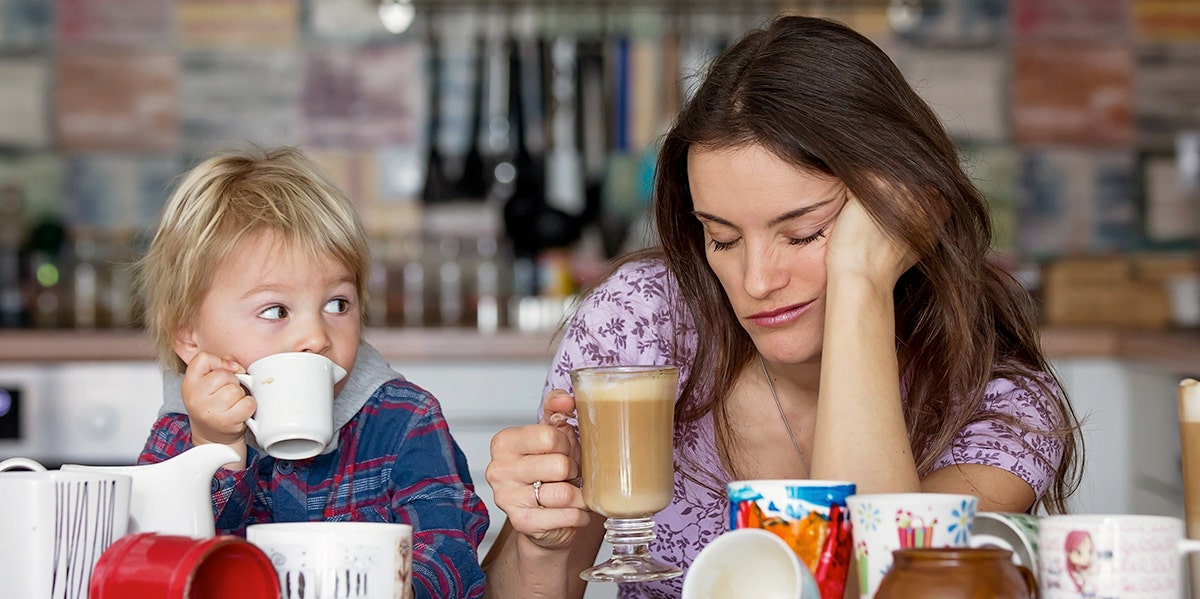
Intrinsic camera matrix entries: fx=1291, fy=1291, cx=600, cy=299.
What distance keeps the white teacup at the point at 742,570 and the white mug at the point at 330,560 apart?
20cm

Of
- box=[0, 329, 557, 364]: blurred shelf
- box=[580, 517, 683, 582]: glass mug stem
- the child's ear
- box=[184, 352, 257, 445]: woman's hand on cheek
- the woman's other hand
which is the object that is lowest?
box=[580, 517, 683, 582]: glass mug stem

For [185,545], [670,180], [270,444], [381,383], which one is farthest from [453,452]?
[185,545]

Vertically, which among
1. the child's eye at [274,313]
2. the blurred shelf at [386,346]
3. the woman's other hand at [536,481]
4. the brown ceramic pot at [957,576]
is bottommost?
the brown ceramic pot at [957,576]

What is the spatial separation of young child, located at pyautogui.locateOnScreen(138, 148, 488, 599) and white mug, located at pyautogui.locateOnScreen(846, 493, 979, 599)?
1.59ft

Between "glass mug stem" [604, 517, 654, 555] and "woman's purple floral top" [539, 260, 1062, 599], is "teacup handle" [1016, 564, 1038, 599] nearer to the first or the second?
"glass mug stem" [604, 517, 654, 555]

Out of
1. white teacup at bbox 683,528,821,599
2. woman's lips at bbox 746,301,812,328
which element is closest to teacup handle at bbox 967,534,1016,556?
white teacup at bbox 683,528,821,599

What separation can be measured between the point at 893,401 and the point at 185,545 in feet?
2.19

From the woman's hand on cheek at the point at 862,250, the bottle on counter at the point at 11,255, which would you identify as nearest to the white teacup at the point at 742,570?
the woman's hand on cheek at the point at 862,250

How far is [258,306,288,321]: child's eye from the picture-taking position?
4.34ft

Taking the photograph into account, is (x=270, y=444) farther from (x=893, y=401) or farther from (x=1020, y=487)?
(x=1020, y=487)

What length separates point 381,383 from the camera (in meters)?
1.39

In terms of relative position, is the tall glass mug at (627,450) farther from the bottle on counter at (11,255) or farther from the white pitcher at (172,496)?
the bottle on counter at (11,255)

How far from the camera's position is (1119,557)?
0.79 m

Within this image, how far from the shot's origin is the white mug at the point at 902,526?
83 centimetres
